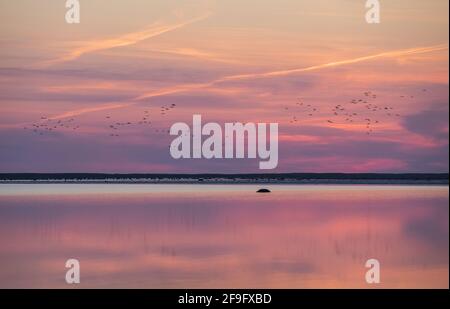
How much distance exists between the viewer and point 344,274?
620 inches

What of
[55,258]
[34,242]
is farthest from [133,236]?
[55,258]

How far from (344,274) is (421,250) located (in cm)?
458

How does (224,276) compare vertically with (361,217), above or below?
above

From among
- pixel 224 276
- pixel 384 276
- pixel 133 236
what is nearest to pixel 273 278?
Answer: pixel 224 276

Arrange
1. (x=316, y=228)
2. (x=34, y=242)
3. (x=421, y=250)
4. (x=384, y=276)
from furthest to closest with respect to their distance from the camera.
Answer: (x=316, y=228)
(x=34, y=242)
(x=421, y=250)
(x=384, y=276)
